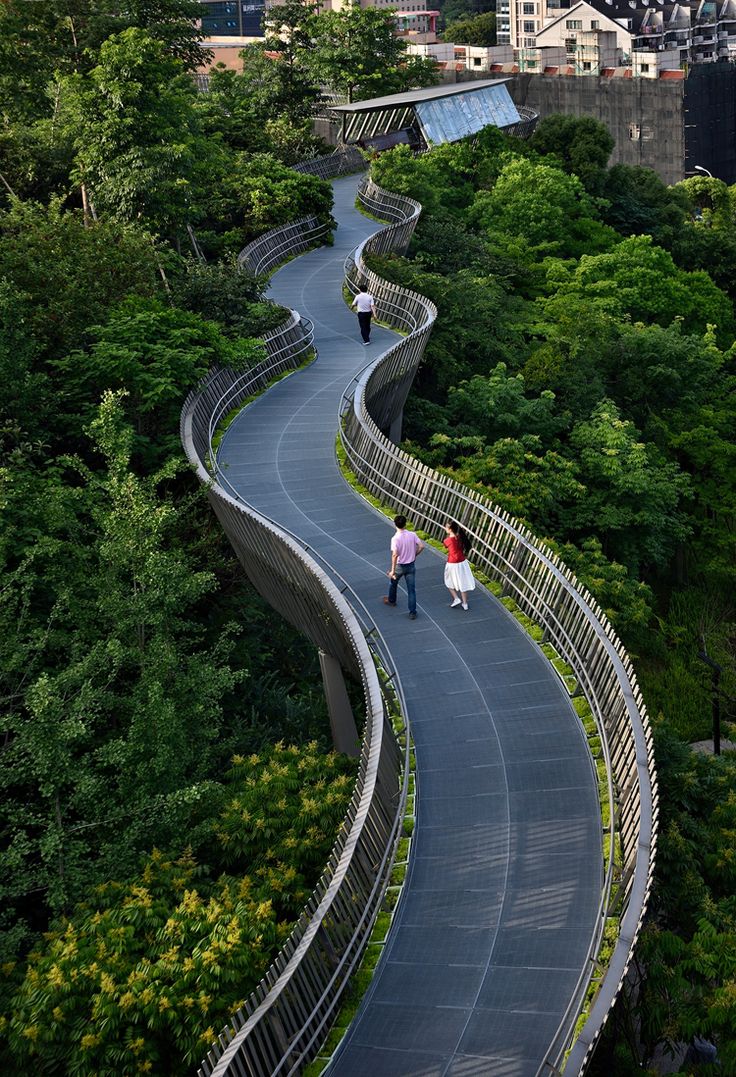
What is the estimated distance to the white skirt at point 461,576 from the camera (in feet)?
59.1

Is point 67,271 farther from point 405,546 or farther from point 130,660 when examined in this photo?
point 405,546

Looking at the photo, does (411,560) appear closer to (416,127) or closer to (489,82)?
(416,127)

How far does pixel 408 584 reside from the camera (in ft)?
59.1

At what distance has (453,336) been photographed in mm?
32500

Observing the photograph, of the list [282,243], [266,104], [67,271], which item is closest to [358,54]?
[266,104]

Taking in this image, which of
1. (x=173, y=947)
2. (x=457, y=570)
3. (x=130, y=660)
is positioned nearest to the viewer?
(x=173, y=947)

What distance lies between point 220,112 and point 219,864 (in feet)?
133

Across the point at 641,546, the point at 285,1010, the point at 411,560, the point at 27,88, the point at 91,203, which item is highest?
the point at 27,88

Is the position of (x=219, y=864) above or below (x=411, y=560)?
below

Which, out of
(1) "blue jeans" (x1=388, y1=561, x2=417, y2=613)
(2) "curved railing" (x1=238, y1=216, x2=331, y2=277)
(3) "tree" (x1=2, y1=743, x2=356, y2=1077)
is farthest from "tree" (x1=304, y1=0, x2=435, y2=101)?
(3) "tree" (x1=2, y1=743, x2=356, y2=1077)

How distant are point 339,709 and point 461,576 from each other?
268cm

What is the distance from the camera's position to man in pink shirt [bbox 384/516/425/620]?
17.8 m

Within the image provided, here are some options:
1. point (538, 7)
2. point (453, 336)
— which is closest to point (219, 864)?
point (453, 336)

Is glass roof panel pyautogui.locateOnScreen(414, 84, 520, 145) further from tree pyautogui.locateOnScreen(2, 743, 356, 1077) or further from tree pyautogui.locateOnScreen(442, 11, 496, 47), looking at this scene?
tree pyautogui.locateOnScreen(442, 11, 496, 47)
